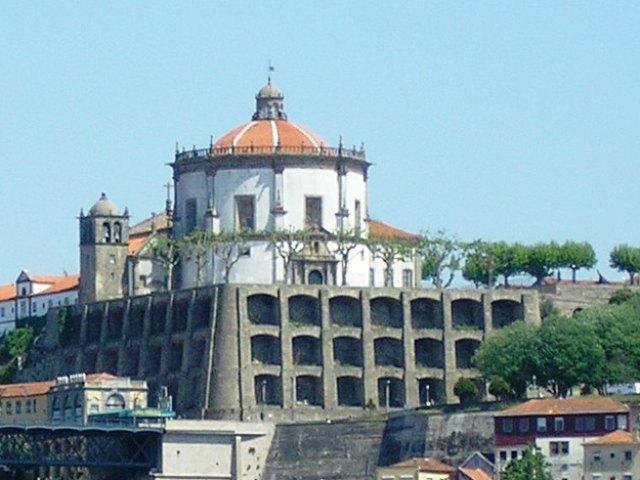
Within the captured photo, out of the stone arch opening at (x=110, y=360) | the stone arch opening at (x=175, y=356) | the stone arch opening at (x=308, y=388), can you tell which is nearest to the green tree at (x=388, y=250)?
the stone arch opening at (x=308, y=388)

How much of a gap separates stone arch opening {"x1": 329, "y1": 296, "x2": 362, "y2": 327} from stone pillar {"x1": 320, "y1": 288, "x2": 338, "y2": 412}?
79 centimetres

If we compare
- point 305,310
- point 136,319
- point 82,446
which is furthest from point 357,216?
point 82,446

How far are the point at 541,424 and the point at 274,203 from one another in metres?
33.5

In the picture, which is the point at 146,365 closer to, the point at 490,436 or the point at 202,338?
the point at 202,338

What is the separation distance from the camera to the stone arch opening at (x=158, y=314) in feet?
611

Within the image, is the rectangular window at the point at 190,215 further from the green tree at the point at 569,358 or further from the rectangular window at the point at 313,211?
the green tree at the point at 569,358

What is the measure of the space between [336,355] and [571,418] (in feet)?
90.3

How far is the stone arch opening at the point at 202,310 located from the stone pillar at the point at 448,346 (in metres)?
12.5

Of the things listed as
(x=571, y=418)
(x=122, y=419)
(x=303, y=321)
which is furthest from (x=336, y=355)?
(x=571, y=418)

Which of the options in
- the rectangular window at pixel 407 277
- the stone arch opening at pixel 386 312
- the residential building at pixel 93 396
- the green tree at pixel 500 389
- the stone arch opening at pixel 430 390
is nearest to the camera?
the green tree at pixel 500 389

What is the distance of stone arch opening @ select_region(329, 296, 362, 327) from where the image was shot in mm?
184500

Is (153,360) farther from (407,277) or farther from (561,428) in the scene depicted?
(561,428)

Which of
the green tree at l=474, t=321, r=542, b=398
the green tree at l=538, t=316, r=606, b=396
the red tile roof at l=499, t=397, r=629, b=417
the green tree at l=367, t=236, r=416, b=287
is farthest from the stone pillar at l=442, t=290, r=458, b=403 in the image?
the red tile roof at l=499, t=397, r=629, b=417

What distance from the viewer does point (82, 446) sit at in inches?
6850
